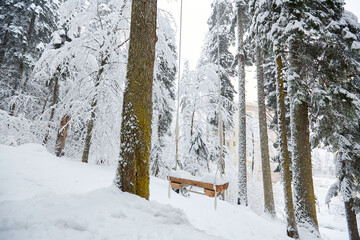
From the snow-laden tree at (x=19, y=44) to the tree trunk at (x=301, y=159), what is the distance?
13.1 m

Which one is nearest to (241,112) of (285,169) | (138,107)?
(285,169)

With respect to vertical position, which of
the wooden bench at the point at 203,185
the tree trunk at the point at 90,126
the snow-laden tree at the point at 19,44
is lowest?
the wooden bench at the point at 203,185

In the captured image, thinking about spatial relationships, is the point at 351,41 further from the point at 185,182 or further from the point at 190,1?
the point at 185,182

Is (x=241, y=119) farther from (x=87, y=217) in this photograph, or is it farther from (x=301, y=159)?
(x=87, y=217)

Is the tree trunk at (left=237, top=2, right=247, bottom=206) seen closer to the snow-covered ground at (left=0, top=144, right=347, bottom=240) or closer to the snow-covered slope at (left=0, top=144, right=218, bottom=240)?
the snow-covered ground at (left=0, top=144, right=347, bottom=240)

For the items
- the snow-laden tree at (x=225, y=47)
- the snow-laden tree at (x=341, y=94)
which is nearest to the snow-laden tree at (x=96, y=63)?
the snow-laden tree at (x=225, y=47)

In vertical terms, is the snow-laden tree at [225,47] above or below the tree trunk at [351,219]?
above

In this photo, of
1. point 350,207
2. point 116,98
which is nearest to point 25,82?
point 116,98

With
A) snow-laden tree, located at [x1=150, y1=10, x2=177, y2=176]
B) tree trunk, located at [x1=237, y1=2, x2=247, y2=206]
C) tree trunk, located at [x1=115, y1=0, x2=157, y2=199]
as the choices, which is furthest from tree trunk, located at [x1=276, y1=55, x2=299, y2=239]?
snow-laden tree, located at [x1=150, y1=10, x2=177, y2=176]

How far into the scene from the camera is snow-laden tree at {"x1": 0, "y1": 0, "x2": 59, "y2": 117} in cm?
1021

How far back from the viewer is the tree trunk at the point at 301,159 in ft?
16.3

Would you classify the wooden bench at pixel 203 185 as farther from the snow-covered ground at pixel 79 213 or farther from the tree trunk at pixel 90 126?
the tree trunk at pixel 90 126

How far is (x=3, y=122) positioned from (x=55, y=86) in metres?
3.00

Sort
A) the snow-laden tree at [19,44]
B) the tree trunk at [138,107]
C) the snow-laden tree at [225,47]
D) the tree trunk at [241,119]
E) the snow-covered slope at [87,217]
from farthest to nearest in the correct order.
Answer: the snow-laden tree at [225,47]
the snow-laden tree at [19,44]
the tree trunk at [241,119]
the tree trunk at [138,107]
the snow-covered slope at [87,217]
